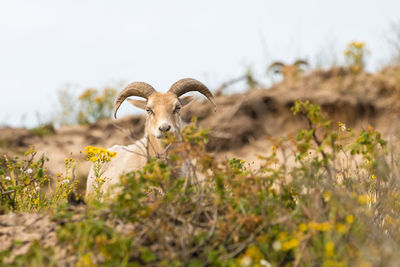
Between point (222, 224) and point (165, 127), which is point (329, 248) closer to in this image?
point (222, 224)

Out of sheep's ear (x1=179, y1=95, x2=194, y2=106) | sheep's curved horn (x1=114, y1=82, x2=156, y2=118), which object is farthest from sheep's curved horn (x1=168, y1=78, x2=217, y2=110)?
sheep's curved horn (x1=114, y1=82, x2=156, y2=118)

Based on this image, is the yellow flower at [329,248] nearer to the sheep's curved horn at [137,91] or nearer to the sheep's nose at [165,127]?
the sheep's nose at [165,127]

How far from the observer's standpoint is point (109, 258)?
2.83 m

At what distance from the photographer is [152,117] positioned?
265 inches

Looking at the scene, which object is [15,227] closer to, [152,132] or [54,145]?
[152,132]

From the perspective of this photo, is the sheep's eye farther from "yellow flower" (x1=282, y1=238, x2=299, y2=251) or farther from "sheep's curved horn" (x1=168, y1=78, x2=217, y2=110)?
"yellow flower" (x1=282, y1=238, x2=299, y2=251)

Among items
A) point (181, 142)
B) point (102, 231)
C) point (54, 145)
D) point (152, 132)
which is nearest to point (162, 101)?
point (152, 132)

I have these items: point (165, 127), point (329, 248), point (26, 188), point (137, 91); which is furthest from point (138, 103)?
point (329, 248)

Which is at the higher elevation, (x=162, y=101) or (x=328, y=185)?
(x=162, y=101)

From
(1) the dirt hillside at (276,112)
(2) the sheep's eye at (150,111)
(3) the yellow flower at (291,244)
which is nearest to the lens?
(3) the yellow flower at (291,244)

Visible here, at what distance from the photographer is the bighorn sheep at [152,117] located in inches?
251

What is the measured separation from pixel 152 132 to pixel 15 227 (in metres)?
3.16

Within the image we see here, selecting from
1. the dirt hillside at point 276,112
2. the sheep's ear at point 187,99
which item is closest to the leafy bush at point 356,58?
the dirt hillside at point 276,112

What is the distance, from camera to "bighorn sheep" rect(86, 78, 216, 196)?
20.9ft
